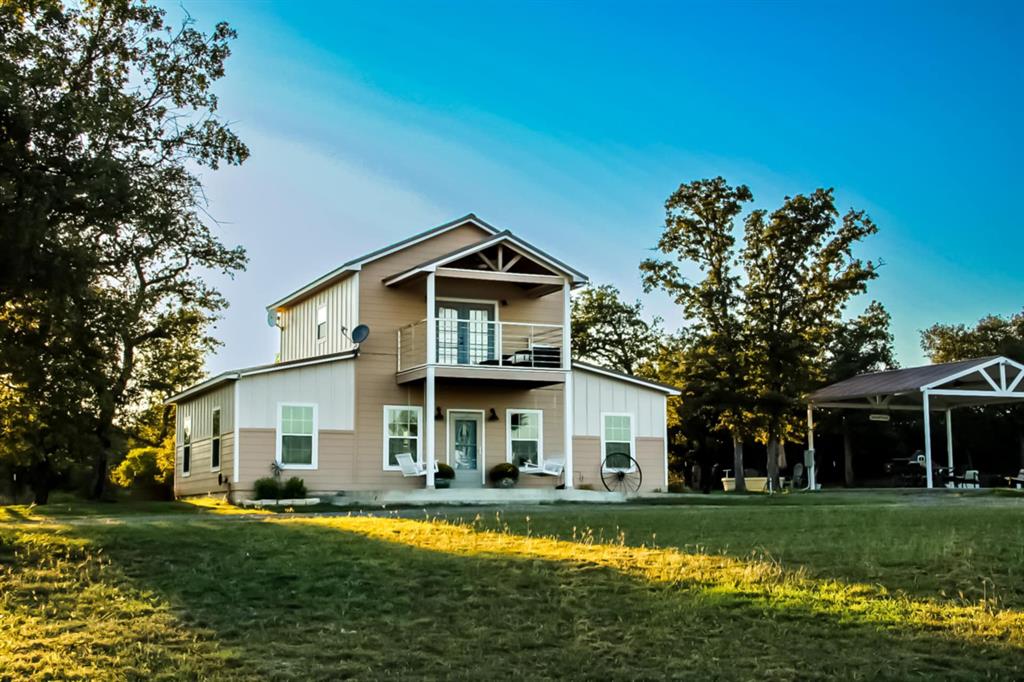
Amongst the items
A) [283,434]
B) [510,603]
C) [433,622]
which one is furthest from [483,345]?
[433,622]

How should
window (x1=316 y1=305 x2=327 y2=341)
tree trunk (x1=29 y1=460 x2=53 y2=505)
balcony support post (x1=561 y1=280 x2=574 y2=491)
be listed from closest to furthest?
balcony support post (x1=561 y1=280 x2=574 y2=491) < window (x1=316 y1=305 x2=327 y2=341) < tree trunk (x1=29 y1=460 x2=53 y2=505)

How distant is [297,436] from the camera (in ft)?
90.1

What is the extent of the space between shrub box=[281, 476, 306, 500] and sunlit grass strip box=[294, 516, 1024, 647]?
11.3m

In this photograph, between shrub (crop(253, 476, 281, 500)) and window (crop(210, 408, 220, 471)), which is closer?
shrub (crop(253, 476, 281, 500))

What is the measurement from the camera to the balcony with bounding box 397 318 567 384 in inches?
1093

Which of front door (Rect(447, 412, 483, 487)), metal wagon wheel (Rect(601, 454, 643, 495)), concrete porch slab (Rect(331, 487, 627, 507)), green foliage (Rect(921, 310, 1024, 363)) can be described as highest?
green foliage (Rect(921, 310, 1024, 363))

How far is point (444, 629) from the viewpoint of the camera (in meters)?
10.2

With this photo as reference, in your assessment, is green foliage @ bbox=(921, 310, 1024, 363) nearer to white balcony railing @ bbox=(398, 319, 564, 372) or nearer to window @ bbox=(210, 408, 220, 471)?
white balcony railing @ bbox=(398, 319, 564, 372)

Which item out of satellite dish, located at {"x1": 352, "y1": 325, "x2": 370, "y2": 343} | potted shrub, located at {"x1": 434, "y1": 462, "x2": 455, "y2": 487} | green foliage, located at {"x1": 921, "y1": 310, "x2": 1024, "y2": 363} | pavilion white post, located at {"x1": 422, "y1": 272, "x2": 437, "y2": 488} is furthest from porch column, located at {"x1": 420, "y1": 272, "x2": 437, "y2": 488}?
green foliage, located at {"x1": 921, "y1": 310, "x2": 1024, "y2": 363}

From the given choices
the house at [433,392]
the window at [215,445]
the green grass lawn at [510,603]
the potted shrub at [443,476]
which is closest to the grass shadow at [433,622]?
the green grass lawn at [510,603]

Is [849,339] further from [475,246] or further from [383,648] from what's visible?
[383,648]

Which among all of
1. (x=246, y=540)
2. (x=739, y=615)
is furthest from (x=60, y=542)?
(x=739, y=615)

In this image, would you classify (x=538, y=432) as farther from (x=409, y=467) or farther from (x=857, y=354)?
(x=857, y=354)

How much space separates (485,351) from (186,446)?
9047mm
